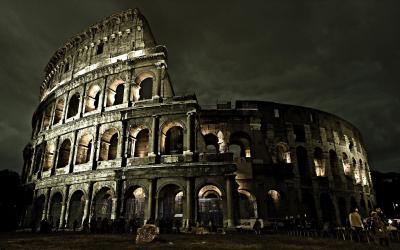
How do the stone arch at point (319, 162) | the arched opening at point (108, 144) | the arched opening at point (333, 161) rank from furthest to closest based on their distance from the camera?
the arched opening at point (333, 161)
the stone arch at point (319, 162)
the arched opening at point (108, 144)

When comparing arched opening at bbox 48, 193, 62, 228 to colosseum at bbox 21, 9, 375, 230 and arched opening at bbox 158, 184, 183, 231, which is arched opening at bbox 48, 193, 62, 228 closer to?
colosseum at bbox 21, 9, 375, 230

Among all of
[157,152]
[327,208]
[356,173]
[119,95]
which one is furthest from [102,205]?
[356,173]

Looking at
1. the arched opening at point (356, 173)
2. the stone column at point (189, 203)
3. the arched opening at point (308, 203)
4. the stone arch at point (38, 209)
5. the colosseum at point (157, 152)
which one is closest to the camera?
the stone column at point (189, 203)

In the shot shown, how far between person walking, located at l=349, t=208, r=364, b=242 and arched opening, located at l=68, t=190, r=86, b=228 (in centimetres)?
1730

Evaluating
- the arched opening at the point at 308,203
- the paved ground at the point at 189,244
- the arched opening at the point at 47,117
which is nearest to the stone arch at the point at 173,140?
the paved ground at the point at 189,244

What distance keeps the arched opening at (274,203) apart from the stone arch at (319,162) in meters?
6.25

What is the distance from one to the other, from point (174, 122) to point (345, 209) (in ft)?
64.4

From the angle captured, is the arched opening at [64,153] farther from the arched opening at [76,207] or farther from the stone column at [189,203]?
the stone column at [189,203]

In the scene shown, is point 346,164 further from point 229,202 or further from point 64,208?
point 64,208

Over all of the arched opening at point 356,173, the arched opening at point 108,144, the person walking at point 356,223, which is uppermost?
the arched opening at point 108,144

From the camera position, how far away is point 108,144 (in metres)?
20.7

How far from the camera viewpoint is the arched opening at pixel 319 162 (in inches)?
1017

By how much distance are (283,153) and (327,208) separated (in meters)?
6.80

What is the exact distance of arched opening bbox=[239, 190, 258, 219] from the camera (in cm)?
1994
